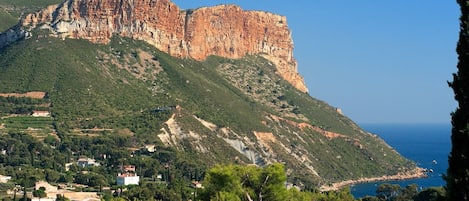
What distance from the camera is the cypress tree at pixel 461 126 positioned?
17031 millimetres

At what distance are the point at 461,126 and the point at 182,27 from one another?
13940cm

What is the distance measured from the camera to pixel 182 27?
155 meters

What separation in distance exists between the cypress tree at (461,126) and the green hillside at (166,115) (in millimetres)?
74491

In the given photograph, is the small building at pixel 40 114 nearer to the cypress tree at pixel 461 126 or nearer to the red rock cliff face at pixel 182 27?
the red rock cliff face at pixel 182 27

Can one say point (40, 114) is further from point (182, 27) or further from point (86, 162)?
point (182, 27)

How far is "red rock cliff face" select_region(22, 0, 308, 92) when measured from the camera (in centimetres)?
13612

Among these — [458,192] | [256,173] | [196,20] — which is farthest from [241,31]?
[458,192]

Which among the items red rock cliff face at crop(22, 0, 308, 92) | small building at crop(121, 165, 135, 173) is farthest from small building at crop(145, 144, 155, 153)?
red rock cliff face at crop(22, 0, 308, 92)

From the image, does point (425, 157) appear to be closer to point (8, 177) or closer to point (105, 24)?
point (105, 24)

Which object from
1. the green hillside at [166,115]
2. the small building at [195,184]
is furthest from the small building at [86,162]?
the small building at [195,184]

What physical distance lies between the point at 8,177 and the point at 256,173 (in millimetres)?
50353

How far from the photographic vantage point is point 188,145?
10981 cm

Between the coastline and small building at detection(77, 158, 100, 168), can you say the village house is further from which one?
the coastline

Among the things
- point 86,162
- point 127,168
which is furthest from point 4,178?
point 127,168
